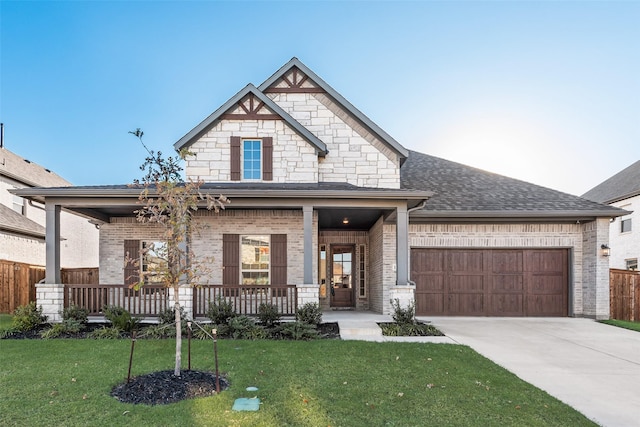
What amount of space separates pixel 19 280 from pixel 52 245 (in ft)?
Result: 19.6

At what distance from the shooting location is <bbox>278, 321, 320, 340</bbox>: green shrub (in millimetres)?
7602

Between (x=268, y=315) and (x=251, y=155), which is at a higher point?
(x=251, y=155)

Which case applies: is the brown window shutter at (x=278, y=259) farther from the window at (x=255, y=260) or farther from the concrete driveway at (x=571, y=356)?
the concrete driveway at (x=571, y=356)

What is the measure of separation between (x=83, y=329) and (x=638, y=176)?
80.1ft

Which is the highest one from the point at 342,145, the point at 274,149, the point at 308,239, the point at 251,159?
the point at 342,145

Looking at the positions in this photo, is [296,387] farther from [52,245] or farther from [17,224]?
[17,224]

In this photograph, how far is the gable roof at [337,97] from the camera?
11453mm

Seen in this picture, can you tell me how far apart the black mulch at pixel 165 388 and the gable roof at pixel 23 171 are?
668 inches

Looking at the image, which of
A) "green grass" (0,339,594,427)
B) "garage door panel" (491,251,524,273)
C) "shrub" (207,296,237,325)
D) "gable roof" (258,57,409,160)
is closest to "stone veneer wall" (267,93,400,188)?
"gable roof" (258,57,409,160)

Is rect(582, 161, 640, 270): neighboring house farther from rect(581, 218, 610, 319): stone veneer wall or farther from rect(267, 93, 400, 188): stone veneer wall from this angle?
rect(267, 93, 400, 188): stone veneer wall

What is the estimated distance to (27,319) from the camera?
8.30m

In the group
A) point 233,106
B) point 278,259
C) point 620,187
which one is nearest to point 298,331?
point 278,259

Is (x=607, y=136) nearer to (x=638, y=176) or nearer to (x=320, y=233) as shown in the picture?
(x=638, y=176)

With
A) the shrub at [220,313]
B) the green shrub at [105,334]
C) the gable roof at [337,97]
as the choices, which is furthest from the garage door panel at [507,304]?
the green shrub at [105,334]
